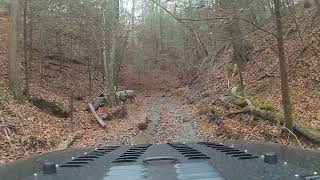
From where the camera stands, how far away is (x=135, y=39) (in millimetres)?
53531

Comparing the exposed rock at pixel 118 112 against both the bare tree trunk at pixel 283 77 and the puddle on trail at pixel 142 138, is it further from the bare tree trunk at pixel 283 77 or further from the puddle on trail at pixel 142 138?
the bare tree trunk at pixel 283 77

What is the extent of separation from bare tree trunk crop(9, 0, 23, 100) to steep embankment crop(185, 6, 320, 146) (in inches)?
337

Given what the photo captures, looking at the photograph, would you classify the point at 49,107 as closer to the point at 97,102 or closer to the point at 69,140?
the point at 97,102

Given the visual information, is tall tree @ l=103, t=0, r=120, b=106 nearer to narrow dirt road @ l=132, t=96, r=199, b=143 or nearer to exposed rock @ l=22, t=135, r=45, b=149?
narrow dirt road @ l=132, t=96, r=199, b=143

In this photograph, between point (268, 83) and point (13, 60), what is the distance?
41.1 ft

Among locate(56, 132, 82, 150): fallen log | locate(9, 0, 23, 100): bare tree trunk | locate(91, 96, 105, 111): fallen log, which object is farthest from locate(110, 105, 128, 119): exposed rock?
locate(56, 132, 82, 150): fallen log

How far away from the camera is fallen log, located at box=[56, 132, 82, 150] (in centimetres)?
1311

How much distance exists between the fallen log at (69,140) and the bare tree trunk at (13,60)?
4.39 metres

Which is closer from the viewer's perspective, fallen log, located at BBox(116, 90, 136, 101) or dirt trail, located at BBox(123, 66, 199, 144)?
dirt trail, located at BBox(123, 66, 199, 144)

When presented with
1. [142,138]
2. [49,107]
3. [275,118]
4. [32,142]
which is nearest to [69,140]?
[32,142]

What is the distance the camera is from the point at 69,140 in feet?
46.3

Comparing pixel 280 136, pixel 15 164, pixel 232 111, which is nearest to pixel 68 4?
pixel 232 111

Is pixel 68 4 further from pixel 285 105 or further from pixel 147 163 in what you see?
pixel 147 163

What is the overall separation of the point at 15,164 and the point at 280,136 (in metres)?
11.1
